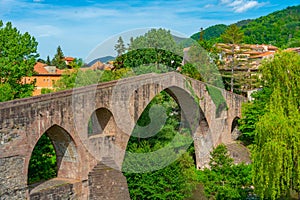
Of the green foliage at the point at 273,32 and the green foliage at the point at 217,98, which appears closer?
the green foliage at the point at 217,98

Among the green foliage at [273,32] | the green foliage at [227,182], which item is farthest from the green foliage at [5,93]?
the green foliage at [273,32]

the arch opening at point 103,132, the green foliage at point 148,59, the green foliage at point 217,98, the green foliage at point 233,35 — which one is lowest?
the arch opening at point 103,132

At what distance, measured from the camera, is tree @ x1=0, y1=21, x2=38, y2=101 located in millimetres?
27734

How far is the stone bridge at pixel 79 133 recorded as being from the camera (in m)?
15.3

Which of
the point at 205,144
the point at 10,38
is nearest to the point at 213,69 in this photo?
the point at 205,144

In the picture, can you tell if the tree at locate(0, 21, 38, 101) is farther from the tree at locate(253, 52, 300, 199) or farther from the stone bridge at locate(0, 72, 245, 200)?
the tree at locate(253, 52, 300, 199)

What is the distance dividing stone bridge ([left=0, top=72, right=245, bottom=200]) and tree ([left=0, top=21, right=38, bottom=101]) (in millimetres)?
9269

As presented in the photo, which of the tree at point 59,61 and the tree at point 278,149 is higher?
the tree at point 59,61

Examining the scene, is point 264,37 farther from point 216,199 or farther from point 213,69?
point 216,199

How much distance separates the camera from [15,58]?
93.0 feet

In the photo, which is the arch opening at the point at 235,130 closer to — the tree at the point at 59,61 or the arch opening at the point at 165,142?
the arch opening at the point at 165,142

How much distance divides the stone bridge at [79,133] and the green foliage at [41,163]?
11.6ft

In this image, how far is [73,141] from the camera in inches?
707

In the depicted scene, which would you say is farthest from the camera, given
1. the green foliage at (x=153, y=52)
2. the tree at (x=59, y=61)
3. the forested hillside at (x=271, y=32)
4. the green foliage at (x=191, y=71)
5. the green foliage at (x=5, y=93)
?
the forested hillside at (x=271, y=32)
